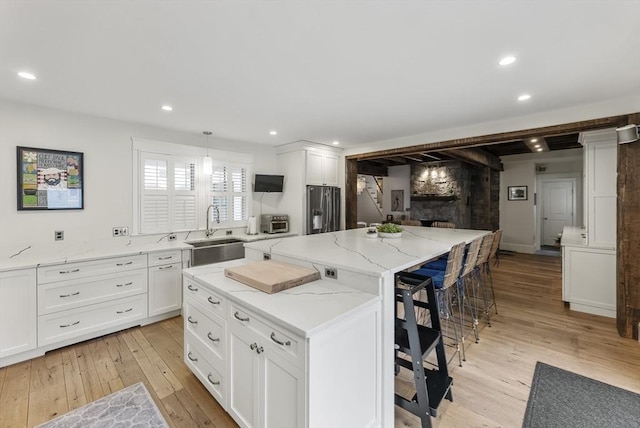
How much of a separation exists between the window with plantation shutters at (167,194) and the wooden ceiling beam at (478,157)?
184 inches

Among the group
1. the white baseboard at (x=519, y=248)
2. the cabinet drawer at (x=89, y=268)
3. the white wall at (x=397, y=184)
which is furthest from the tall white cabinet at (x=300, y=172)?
the white baseboard at (x=519, y=248)

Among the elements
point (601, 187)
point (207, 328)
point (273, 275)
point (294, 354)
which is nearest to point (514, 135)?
point (601, 187)

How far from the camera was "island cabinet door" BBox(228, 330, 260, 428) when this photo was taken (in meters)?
1.51

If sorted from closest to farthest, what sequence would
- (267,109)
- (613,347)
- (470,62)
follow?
(470,62) → (613,347) → (267,109)

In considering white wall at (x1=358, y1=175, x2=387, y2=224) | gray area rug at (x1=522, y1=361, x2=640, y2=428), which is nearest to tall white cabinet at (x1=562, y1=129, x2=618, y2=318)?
gray area rug at (x1=522, y1=361, x2=640, y2=428)

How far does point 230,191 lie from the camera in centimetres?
466

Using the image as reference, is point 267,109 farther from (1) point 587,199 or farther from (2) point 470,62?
(1) point 587,199

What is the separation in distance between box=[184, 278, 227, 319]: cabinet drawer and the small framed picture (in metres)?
8.47

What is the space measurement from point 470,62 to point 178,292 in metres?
3.92

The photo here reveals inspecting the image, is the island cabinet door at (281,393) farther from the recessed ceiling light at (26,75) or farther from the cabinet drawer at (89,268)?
the recessed ceiling light at (26,75)

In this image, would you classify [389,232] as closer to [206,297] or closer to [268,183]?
[206,297]

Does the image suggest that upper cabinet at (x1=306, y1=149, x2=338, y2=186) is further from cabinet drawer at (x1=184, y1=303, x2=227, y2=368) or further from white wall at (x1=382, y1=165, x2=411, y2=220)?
white wall at (x1=382, y1=165, x2=411, y2=220)

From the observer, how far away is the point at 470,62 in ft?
7.01

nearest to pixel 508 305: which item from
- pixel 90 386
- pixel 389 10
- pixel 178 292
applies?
pixel 389 10
